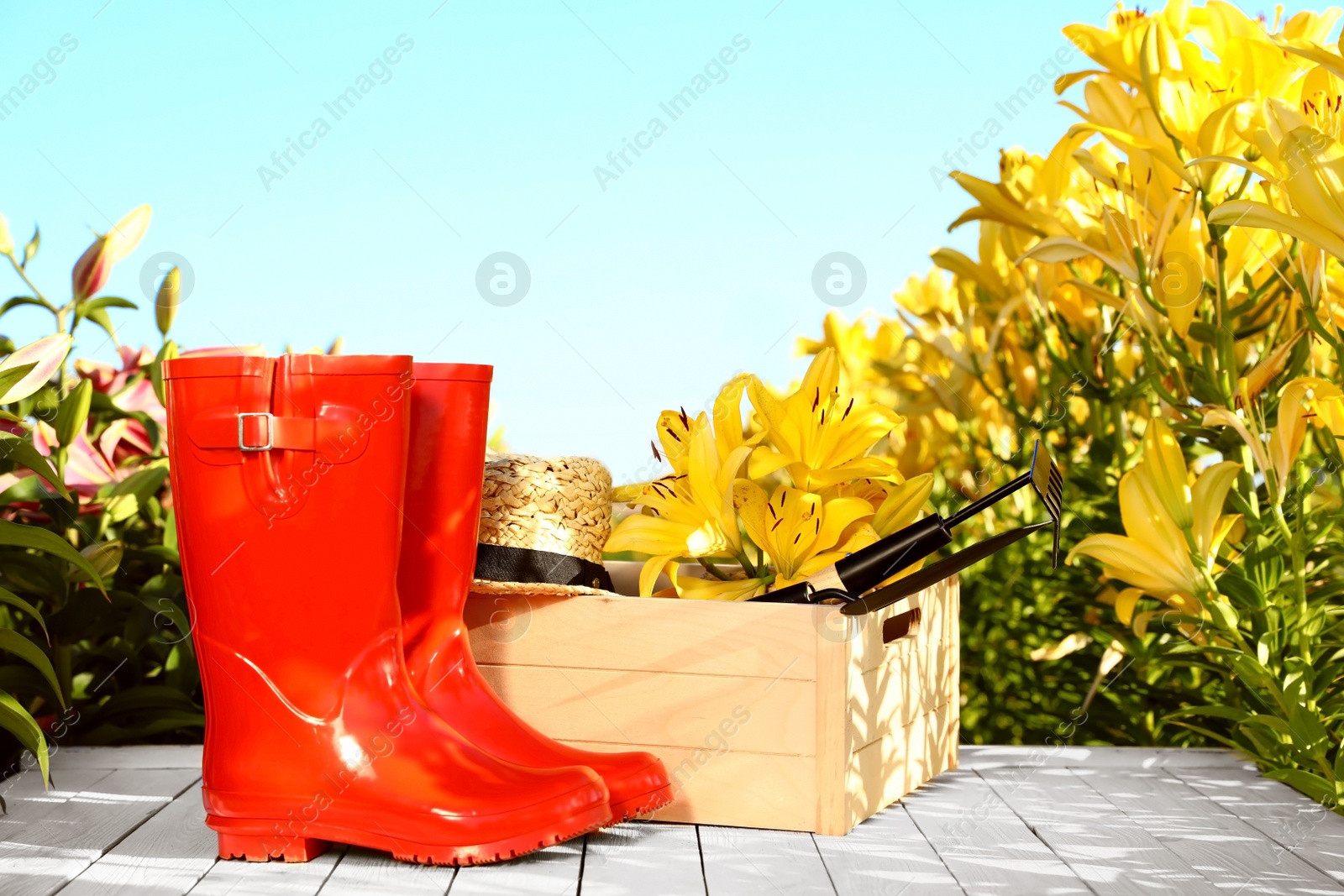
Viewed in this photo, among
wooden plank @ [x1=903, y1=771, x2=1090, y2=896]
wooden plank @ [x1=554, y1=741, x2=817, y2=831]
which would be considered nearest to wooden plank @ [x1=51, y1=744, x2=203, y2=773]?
wooden plank @ [x1=554, y1=741, x2=817, y2=831]

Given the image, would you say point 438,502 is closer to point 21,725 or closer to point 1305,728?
point 21,725

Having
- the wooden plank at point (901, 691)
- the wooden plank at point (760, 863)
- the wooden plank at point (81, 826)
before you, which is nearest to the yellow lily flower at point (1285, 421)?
the wooden plank at point (901, 691)

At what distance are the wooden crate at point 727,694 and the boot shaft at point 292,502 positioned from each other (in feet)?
0.61

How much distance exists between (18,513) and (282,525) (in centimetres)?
79

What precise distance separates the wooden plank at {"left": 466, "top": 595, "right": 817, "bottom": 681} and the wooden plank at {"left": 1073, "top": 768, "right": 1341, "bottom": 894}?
346 mm

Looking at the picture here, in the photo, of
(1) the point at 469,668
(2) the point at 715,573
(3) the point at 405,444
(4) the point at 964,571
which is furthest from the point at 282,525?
(4) the point at 964,571

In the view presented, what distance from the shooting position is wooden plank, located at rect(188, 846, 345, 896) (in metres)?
0.86

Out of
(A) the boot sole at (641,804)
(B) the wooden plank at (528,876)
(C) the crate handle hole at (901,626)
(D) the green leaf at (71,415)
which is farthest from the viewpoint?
(D) the green leaf at (71,415)

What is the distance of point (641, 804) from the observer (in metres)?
1.00

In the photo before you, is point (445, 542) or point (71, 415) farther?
point (71, 415)

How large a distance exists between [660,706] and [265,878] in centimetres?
36

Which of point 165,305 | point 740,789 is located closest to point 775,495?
point 740,789

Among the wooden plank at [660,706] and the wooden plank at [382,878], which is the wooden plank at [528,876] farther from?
the wooden plank at [660,706]

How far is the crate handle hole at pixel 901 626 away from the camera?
3.90ft
